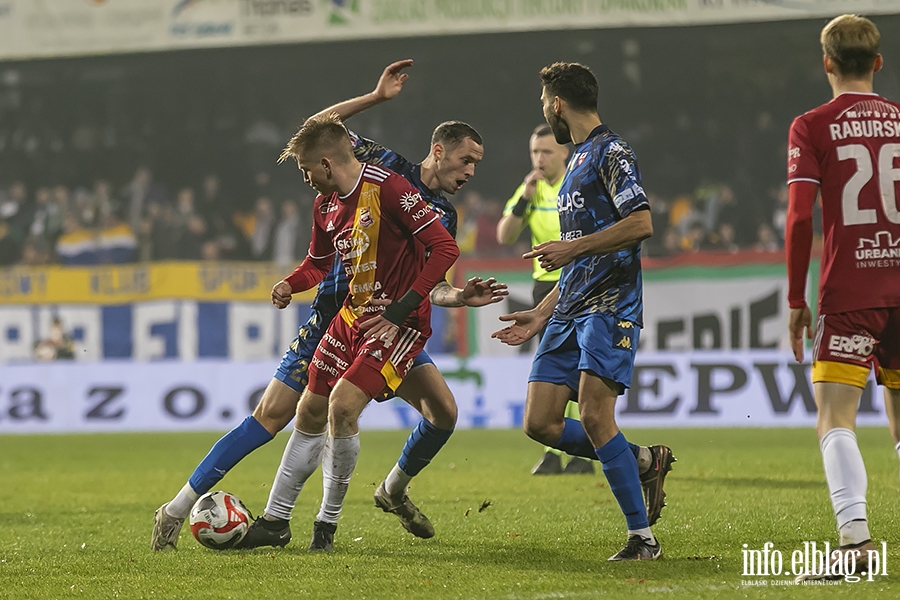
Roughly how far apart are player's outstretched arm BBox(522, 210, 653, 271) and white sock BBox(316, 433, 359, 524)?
51.4 inches

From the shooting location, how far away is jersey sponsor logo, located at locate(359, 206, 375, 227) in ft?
17.7

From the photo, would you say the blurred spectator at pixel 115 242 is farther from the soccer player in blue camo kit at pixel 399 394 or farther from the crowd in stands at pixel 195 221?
the soccer player in blue camo kit at pixel 399 394

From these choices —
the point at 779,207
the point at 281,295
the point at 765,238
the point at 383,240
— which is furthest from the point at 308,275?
the point at 779,207

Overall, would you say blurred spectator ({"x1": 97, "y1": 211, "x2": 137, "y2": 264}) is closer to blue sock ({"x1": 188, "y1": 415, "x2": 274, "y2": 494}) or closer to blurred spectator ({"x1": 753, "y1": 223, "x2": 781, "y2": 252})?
blurred spectator ({"x1": 753, "y1": 223, "x2": 781, "y2": 252})

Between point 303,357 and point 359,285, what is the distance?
56 centimetres

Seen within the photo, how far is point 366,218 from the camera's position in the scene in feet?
17.7

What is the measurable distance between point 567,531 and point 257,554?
156cm

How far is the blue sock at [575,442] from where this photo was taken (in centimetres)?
558

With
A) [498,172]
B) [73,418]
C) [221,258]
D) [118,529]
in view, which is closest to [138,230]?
[221,258]

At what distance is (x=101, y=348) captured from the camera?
14.1 m

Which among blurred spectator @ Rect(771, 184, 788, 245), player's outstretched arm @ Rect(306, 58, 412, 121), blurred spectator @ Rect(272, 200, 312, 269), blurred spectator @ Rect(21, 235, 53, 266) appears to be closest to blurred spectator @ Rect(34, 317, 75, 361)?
blurred spectator @ Rect(21, 235, 53, 266)

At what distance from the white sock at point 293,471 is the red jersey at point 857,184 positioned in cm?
242

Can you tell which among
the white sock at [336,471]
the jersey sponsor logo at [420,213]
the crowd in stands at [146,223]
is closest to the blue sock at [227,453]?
the white sock at [336,471]

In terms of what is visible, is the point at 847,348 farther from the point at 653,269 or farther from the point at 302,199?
the point at 302,199
